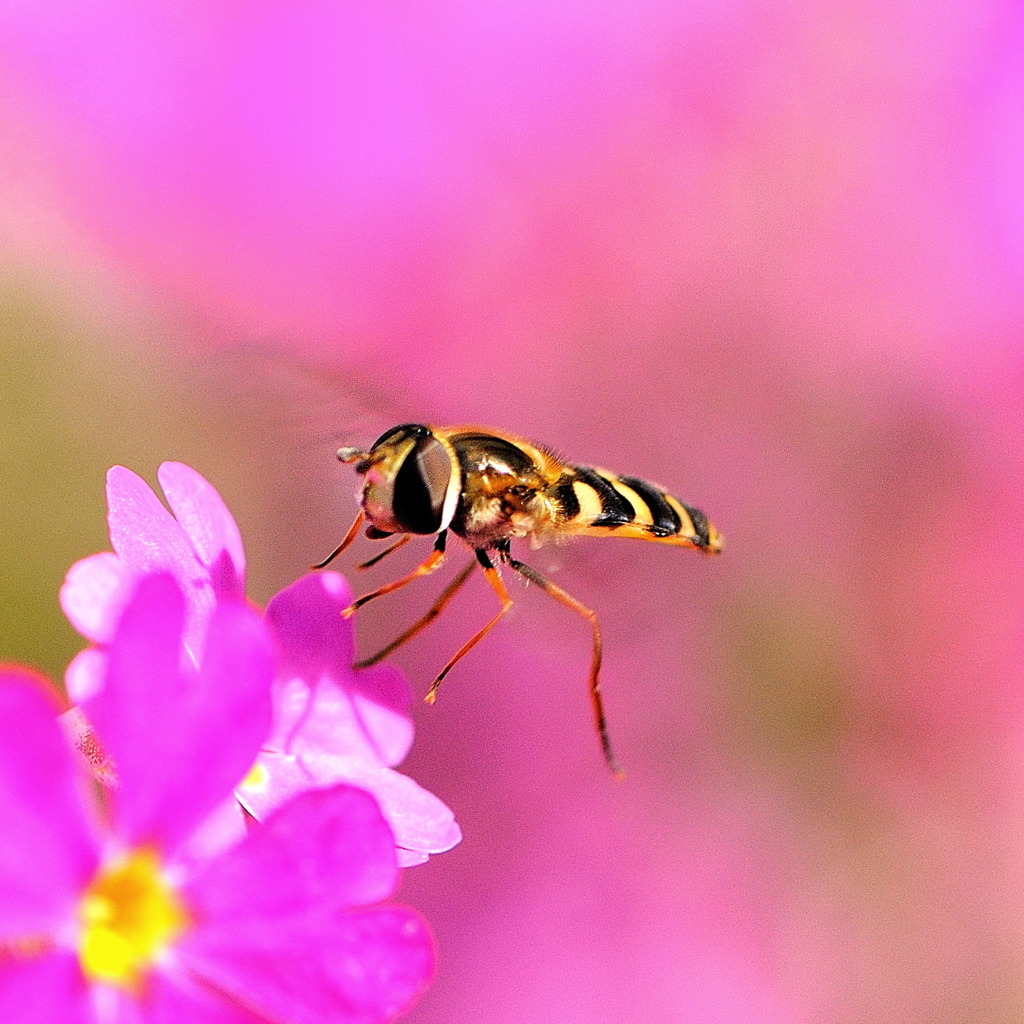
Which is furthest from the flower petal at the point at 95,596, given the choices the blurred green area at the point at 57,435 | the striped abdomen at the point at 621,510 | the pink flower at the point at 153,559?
the blurred green area at the point at 57,435

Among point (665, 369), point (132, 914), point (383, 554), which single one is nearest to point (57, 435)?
point (665, 369)

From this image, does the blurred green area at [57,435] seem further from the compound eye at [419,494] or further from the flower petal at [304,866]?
the flower petal at [304,866]

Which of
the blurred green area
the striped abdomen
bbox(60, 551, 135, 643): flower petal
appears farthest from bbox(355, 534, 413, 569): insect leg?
the blurred green area

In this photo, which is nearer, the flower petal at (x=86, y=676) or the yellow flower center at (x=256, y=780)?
the flower petal at (x=86, y=676)

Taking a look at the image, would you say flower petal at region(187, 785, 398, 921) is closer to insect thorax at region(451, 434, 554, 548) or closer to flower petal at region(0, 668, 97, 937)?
flower petal at region(0, 668, 97, 937)

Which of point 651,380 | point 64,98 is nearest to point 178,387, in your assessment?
point 64,98

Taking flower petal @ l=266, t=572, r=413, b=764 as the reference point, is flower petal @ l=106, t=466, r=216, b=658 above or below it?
above

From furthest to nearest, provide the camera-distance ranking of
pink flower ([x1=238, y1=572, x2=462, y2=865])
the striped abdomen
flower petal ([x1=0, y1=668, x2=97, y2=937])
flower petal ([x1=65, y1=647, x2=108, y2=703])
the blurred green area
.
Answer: the blurred green area
the striped abdomen
pink flower ([x1=238, y1=572, x2=462, y2=865])
flower petal ([x1=65, y1=647, x2=108, y2=703])
flower petal ([x1=0, y1=668, x2=97, y2=937])

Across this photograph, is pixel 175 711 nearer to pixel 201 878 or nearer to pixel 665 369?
pixel 201 878
